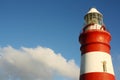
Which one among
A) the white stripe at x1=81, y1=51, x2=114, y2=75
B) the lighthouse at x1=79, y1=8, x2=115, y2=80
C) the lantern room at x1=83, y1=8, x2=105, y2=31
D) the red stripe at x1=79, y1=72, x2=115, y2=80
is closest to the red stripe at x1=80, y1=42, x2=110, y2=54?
the lighthouse at x1=79, y1=8, x2=115, y2=80

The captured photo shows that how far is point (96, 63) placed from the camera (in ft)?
65.6

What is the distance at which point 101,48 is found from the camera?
806 inches

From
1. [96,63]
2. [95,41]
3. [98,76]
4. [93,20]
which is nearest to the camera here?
[98,76]

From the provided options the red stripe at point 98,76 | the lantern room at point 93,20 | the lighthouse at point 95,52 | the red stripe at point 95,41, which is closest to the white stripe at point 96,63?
the lighthouse at point 95,52

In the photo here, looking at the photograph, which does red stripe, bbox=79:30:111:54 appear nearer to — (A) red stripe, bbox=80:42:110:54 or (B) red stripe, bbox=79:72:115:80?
(A) red stripe, bbox=80:42:110:54

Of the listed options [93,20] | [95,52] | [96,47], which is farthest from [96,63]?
[93,20]

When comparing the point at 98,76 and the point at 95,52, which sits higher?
the point at 95,52

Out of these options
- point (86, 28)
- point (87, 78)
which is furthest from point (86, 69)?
point (86, 28)

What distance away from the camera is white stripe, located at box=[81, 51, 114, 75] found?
1989cm

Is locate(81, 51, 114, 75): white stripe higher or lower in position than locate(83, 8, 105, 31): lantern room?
lower

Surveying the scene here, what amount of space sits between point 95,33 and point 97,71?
3.04m

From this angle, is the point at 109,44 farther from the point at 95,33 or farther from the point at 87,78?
the point at 87,78

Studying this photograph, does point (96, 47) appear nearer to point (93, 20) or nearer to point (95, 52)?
point (95, 52)

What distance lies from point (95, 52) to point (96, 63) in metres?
0.89
